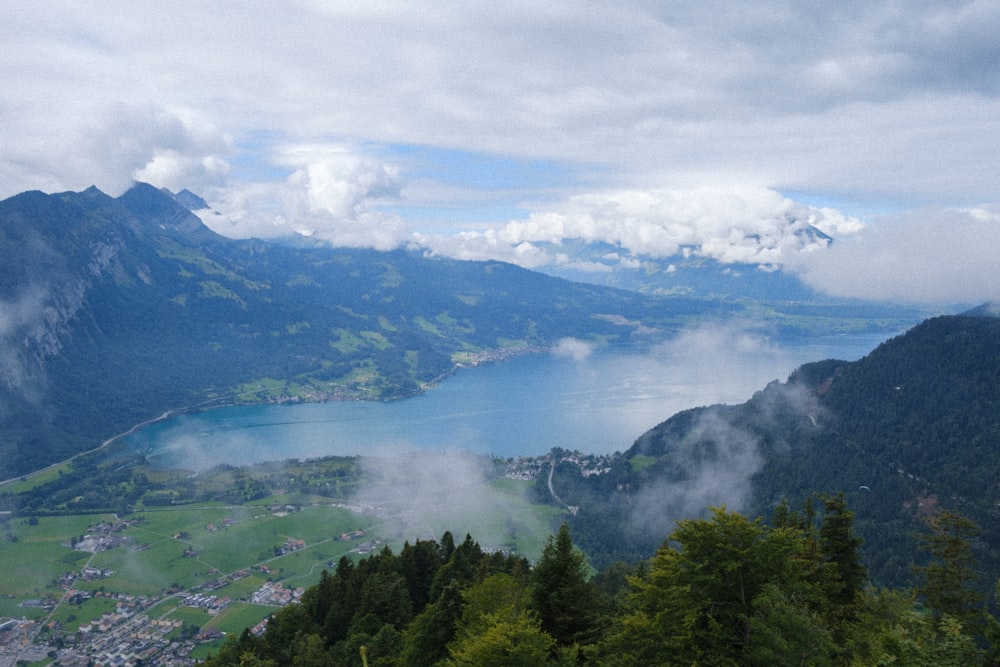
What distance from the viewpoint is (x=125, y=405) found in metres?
143

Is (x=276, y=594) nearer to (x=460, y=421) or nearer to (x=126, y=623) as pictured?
(x=126, y=623)

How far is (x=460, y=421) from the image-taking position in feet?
465

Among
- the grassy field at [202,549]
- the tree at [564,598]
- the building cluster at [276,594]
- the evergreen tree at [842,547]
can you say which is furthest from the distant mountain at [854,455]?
the tree at [564,598]

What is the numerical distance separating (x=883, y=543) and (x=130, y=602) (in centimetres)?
6966

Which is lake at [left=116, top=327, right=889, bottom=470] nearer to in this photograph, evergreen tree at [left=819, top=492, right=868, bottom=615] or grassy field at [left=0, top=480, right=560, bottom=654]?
grassy field at [left=0, top=480, right=560, bottom=654]

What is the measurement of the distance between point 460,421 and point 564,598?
127474 mm

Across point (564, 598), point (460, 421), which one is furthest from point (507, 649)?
point (460, 421)

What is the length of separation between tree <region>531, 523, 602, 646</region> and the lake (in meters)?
98.9

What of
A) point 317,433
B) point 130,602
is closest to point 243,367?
point 317,433

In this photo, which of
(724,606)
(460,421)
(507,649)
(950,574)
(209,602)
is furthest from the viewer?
(460,421)

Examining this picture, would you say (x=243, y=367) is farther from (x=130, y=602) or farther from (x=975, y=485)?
(x=975, y=485)

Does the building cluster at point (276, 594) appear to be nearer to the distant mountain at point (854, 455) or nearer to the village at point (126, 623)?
the village at point (126, 623)

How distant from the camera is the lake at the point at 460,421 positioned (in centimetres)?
11819

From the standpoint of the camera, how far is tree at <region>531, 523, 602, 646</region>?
15250 millimetres
